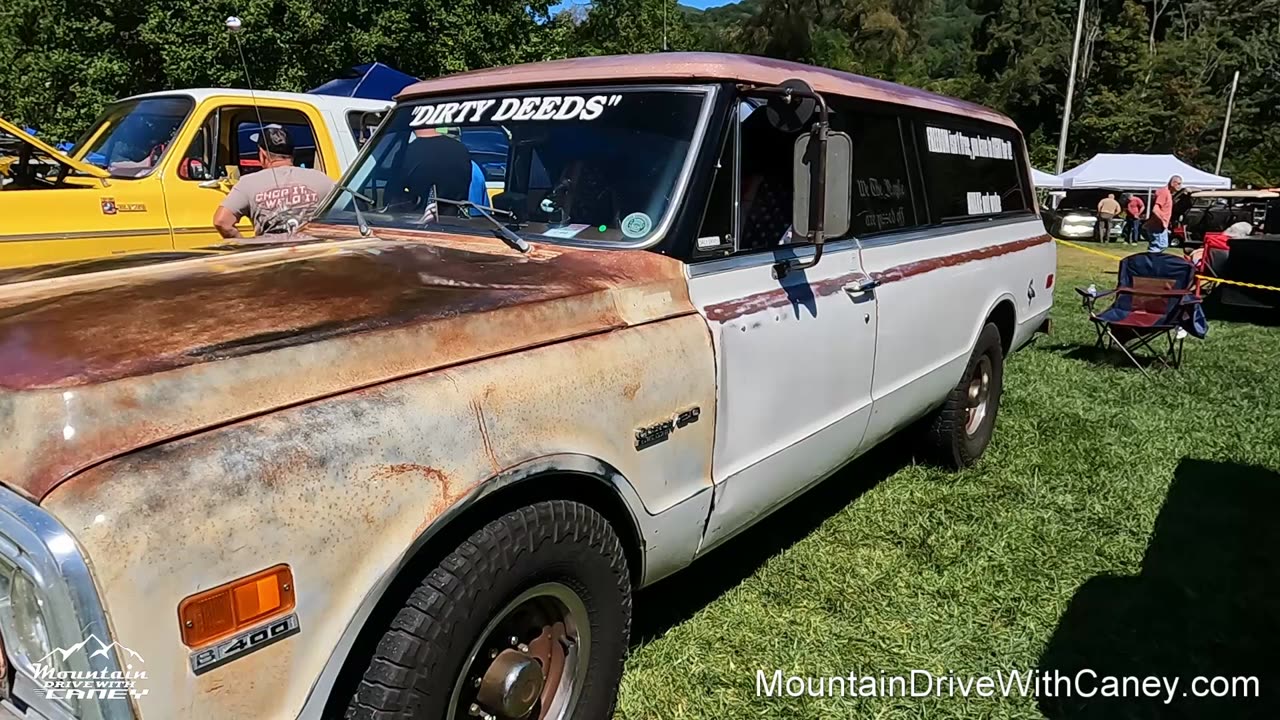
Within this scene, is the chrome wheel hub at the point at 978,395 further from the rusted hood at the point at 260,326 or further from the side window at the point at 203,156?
the side window at the point at 203,156

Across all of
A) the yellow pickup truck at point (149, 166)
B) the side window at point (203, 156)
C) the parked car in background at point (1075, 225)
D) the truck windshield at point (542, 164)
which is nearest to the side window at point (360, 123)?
the yellow pickup truck at point (149, 166)

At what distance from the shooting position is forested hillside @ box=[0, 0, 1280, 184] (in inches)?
730

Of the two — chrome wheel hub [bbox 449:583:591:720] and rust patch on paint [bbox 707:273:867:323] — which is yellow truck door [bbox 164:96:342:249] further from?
chrome wheel hub [bbox 449:583:591:720]

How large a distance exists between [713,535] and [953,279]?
7.00 ft

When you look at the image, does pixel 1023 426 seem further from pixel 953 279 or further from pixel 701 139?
pixel 701 139

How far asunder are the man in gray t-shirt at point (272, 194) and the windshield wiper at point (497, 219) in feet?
7.58

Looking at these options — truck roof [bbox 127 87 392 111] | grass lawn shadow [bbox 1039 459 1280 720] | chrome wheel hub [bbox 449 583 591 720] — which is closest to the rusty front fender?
chrome wheel hub [bbox 449 583 591 720]

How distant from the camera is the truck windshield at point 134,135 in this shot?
6.69 m

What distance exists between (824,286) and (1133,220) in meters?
23.2

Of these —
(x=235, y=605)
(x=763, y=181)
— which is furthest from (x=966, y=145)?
(x=235, y=605)

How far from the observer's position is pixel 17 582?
1526mm

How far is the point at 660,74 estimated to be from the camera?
309cm

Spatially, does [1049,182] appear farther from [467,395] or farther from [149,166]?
[467,395]

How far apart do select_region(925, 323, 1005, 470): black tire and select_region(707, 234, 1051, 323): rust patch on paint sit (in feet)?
1.77
